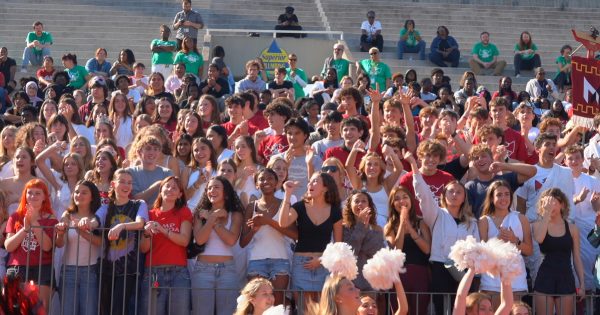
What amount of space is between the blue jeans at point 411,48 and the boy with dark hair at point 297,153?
1476cm

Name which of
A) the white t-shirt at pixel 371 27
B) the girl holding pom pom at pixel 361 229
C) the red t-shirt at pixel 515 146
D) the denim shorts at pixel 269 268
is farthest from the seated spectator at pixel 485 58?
the denim shorts at pixel 269 268

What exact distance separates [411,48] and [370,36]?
0.85 meters

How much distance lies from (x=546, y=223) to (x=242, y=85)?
28.2 ft

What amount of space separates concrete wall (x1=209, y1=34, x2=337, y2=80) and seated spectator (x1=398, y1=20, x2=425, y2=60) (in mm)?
1851

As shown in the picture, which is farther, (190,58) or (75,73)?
(190,58)

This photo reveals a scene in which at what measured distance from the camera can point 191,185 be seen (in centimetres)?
1350

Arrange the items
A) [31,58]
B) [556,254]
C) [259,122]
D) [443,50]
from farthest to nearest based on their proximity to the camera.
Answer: [443,50]
[31,58]
[259,122]
[556,254]

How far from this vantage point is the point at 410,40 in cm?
2895

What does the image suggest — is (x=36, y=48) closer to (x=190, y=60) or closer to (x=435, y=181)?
(x=190, y=60)

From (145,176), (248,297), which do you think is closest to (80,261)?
(145,176)

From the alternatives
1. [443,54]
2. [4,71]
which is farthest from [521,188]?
[443,54]

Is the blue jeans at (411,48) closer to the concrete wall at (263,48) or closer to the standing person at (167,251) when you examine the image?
the concrete wall at (263,48)

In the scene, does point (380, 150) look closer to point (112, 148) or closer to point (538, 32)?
point (112, 148)

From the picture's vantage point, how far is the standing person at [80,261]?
12.0 m
